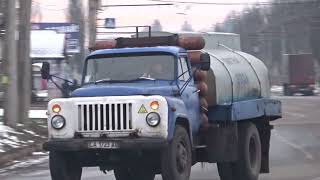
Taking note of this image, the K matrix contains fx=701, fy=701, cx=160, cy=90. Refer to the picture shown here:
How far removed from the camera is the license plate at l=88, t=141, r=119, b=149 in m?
9.33

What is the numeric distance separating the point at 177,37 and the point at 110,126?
2575mm

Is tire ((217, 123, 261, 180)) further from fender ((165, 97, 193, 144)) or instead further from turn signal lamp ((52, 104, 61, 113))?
turn signal lamp ((52, 104, 61, 113))

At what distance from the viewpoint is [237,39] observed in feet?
48.0

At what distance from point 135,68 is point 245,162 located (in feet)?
9.03

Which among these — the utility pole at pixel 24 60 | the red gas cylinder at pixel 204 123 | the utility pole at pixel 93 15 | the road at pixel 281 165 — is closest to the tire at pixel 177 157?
the red gas cylinder at pixel 204 123

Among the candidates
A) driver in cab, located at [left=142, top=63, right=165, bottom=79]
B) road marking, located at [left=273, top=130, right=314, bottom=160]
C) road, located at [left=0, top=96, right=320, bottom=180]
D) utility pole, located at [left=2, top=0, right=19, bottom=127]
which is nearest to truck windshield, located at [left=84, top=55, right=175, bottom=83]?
driver in cab, located at [left=142, top=63, right=165, bottom=79]

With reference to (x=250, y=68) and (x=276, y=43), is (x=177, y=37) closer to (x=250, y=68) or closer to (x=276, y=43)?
(x=250, y=68)

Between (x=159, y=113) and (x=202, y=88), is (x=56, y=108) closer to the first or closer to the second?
(x=159, y=113)

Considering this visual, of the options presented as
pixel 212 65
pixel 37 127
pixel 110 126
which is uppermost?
pixel 212 65

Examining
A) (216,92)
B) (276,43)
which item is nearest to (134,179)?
(216,92)

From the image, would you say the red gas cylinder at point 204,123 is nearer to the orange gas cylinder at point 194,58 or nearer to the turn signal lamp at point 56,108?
the orange gas cylinder at point 194,58

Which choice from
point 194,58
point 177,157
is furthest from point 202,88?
point 177,157

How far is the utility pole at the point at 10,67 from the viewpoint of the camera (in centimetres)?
1964

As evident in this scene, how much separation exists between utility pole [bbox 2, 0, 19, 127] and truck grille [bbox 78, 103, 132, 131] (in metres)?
10.5
